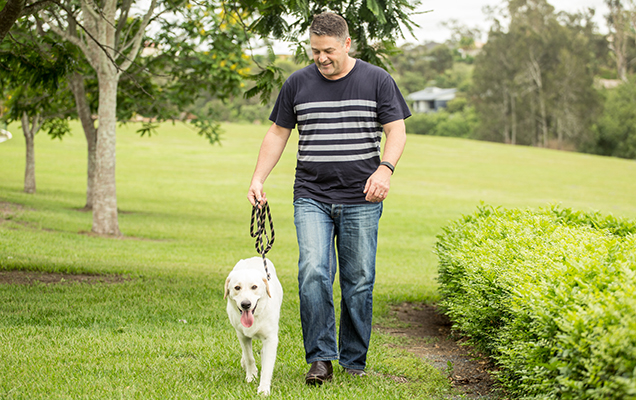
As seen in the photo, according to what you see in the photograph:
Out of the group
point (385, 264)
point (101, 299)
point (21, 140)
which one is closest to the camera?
point (101, 299)

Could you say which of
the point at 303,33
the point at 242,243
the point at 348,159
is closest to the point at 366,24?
the point at 303,33

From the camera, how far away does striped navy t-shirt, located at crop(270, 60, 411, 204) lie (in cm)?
443

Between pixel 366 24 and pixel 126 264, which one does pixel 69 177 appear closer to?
pixel 126 264

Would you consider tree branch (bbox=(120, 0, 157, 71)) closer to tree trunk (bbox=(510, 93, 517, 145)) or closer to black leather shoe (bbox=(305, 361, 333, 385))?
black leather shoe (bbox=(305, 361, 333, 385))

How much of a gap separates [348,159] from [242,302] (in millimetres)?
1263

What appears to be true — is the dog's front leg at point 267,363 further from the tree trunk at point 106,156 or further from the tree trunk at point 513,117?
the tree trunk at point 513,117

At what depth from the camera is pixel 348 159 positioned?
4434mm

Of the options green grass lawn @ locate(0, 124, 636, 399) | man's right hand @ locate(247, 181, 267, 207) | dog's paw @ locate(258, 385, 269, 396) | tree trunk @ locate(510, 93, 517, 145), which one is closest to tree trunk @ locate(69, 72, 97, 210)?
green grass lawn @ locate(0, 124, 636, 399)

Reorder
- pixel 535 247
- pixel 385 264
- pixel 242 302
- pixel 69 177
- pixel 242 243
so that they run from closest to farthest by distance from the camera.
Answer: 1. pixel 242 302
2. pixel 535 247
3. pixel 385 264
4. pixel 242 243
5. pixel 69 177

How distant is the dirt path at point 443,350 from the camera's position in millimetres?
4789

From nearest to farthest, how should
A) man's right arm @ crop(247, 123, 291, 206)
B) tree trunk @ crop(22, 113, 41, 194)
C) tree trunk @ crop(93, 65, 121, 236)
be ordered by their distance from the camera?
man's right arm @ crop(247, 123, 291, 206) < tree trunk @ crop(93, 65, 121, 236) < tree trunk @ crop(22, 113, 41, 194)

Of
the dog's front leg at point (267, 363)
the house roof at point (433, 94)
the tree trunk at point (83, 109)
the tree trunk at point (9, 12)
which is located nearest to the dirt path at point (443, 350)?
the dog's front leg at point (267, 363)

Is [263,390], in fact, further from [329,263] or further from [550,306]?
[550,306]

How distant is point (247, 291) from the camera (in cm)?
394
